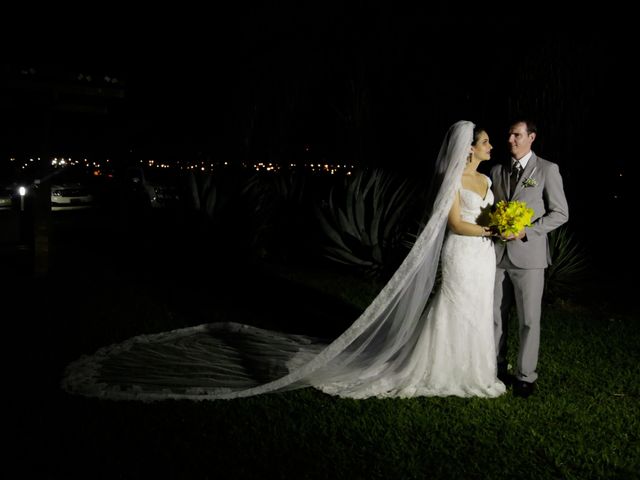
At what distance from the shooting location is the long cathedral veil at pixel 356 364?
207 inches

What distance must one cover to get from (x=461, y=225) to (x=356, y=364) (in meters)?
1.45

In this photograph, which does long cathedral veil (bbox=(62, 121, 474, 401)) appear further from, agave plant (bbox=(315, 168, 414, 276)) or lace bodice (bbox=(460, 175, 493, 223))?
agave plant (bbox=(315, 168, 414, 276))

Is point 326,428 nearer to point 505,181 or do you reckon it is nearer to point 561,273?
point 505,181

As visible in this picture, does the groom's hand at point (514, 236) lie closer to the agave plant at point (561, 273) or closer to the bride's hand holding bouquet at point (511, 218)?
the bride's hand holding bouquet at point (511, 218)

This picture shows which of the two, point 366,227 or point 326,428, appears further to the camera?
point 366,227

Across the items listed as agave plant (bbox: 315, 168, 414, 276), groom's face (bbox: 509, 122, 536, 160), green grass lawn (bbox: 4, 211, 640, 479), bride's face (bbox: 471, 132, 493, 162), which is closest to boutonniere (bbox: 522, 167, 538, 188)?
groom's face (bbox: 509, 122, 536, 160)

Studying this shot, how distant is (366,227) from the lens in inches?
443

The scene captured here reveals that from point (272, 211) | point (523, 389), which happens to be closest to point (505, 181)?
point (523, 389)

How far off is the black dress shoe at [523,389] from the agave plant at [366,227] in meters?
5.60

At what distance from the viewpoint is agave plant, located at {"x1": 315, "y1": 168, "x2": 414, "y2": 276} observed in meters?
10.9

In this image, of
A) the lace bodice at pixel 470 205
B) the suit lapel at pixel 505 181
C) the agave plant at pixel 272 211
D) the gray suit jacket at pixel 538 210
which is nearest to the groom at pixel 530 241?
the gray suit jacket at pixel 538 210

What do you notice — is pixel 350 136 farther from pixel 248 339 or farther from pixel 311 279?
pixel 248 339

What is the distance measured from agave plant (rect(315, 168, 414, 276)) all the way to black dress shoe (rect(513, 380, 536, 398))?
560 centimetres

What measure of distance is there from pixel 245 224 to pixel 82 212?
1371 cm
